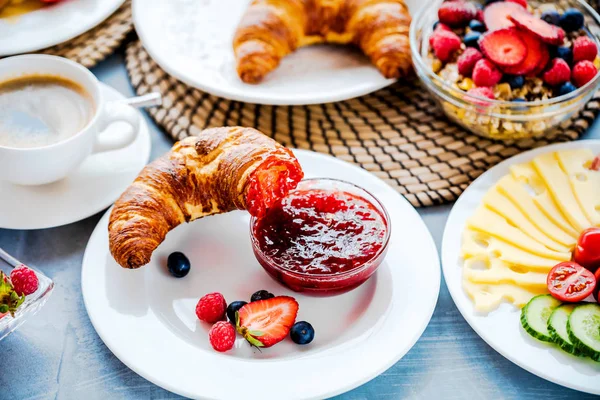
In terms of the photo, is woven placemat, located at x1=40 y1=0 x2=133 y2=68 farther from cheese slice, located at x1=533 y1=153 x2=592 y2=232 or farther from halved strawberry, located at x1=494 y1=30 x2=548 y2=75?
cheese slice, located at x1=533 y1=153 x2=592 y2=232

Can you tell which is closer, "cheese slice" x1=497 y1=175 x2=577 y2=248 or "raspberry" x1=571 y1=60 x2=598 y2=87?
"cheese slice" x1=497 y1=175 x2=577 y2=248

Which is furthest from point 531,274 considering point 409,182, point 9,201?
point 9,201

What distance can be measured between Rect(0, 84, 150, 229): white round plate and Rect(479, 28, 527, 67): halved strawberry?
102cm

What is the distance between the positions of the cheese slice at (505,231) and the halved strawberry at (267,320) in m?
0.52

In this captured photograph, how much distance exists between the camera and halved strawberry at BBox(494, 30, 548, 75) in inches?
74.1

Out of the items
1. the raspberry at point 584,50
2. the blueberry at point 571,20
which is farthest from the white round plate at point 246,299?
the blueberry at point 571,20

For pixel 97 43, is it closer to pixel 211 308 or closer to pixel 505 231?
pixel 211 308

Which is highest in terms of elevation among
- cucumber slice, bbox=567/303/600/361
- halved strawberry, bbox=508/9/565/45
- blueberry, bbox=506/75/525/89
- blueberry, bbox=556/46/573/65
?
halved strawberry, bbox=508/9/565/45

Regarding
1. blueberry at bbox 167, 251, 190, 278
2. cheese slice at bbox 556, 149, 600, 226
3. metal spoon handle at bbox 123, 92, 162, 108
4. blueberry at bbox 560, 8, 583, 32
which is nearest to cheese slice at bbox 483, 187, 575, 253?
cheese slice at bbox 556, 149, 600, 226

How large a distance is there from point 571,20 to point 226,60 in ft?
3.50

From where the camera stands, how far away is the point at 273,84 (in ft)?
6.76

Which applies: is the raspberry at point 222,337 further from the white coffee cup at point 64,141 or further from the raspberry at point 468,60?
the raspberry at point 468,60

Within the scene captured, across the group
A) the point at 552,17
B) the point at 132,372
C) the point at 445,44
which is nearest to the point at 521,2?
the point at 552,17

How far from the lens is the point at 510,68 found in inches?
73.9
